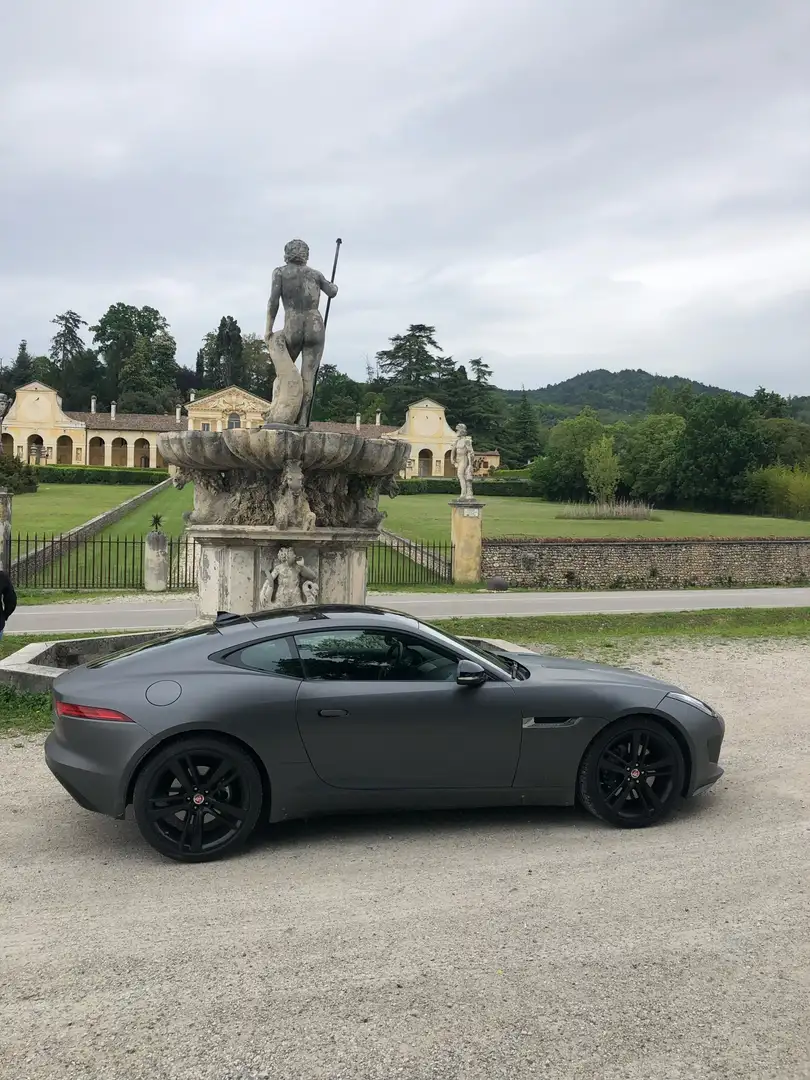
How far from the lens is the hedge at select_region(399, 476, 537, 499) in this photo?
7175cm

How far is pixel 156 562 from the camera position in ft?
71.2

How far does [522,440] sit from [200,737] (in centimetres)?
9640

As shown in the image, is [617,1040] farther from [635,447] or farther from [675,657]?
[635,447]

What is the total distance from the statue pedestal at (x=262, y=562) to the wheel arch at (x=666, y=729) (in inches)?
169

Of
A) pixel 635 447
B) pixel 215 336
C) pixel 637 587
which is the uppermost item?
pixel 215 336

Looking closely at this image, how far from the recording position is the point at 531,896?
13.6 feet

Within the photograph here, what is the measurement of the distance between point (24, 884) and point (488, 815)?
8.40 ft

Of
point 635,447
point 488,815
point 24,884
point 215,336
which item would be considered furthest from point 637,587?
point 215,336

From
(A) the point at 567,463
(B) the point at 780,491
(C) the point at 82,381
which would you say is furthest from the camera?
(C) the point at 82,381

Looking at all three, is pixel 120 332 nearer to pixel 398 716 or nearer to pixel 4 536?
pixel 4 536

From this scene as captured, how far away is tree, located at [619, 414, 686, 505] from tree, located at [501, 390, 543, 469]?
20.1 m

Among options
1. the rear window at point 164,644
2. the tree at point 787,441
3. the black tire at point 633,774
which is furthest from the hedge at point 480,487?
the black tire at point 633,774

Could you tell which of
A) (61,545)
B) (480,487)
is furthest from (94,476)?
(61,545)

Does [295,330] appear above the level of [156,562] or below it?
above
